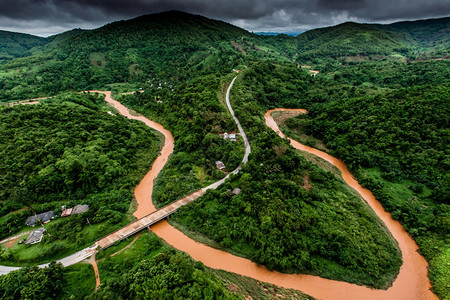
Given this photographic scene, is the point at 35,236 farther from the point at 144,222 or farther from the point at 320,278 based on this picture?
the point at 320,278

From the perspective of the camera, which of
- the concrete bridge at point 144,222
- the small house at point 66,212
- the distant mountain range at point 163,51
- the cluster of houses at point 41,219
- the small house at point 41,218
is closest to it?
the cluster of houses at point 41,219

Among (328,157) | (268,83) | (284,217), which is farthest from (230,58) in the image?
(284,217)

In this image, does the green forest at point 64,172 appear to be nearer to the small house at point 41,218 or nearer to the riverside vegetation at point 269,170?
→ the riverside vegetation at point 269,170

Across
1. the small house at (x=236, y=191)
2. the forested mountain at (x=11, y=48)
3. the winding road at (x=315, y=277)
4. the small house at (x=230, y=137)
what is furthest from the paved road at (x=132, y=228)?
the forested mountain at (x=11, y=48)

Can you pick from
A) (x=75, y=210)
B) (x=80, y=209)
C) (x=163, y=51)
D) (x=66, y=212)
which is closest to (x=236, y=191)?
(x=80, y=209)

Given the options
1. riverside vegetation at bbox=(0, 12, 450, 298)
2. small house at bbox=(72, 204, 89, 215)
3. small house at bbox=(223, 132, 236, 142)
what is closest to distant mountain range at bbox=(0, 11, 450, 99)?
riverside vegetation at bbox=(0, 12, 450, 298)

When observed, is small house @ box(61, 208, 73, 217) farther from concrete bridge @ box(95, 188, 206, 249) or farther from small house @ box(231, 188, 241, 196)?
small house @ box(231, 188, 241, 196)
